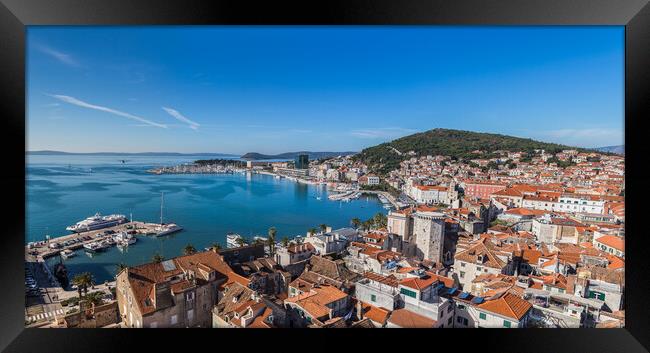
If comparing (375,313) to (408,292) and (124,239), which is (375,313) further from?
(124,239)

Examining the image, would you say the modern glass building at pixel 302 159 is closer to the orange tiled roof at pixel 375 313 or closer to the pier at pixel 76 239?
the pier at pixel 76 239

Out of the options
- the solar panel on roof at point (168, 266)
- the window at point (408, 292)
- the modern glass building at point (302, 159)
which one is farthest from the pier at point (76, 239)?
the modern glass building at point (302, 159)

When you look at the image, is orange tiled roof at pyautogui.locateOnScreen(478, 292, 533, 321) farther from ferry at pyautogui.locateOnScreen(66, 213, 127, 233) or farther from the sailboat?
ferry at pyautogui.locateOnScreen(66, 213, 127, 233)

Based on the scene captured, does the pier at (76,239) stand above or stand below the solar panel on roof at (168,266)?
below

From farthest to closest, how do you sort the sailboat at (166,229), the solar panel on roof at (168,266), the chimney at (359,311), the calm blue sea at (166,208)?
1. the sailboat at (166,229)
2. the calm blue sea at (166,208)
3. the solar panel on roof at (168,266)
4. the chimney at (359,311)

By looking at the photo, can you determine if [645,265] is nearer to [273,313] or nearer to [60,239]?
[273,313]

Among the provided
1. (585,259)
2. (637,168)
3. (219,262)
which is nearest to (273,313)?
(219,262)
